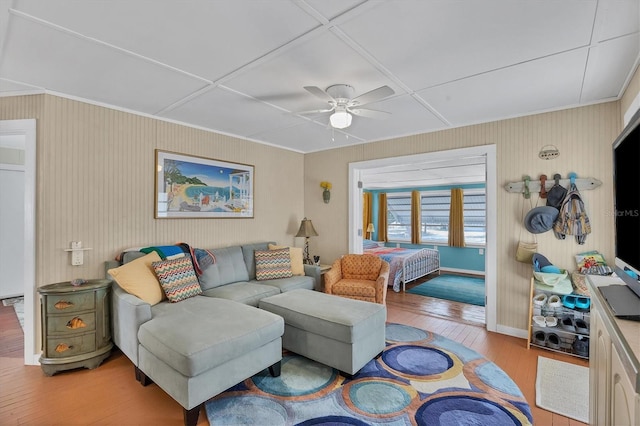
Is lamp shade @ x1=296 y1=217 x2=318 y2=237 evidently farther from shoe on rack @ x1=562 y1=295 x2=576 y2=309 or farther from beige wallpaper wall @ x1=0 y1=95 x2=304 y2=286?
shoe on rack @ x1=562 y1=295 x2=576 y2=309

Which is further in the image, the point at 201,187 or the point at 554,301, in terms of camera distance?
the point at 201,187

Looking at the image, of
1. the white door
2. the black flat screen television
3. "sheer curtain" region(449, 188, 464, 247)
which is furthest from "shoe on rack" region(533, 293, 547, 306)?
the white door

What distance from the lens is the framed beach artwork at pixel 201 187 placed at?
3514mm

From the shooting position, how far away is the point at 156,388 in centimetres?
233

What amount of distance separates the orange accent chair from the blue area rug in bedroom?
1670 mm

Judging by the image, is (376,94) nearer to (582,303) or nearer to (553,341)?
(582,303)

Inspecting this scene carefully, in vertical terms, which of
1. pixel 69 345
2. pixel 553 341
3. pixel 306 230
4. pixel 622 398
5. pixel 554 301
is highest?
pixel 306 230

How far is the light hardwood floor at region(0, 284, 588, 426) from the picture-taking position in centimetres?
199

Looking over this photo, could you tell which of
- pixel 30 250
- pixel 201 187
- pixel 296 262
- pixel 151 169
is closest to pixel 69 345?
pixel 30 250

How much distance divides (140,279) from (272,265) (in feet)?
5.14

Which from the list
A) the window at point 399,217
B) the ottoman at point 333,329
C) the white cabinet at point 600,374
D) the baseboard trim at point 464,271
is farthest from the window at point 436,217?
the white cabinet at point 600,374

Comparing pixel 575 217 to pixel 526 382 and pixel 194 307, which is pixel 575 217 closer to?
pixel 526 382

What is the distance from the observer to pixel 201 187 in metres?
3.86

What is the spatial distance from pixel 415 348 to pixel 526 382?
0.92 metres
